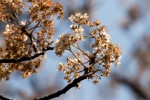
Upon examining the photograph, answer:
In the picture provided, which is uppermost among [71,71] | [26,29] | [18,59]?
[26,29]

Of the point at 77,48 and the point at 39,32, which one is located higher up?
the point at 39,32

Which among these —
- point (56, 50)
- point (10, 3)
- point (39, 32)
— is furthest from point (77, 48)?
point (10, 3)

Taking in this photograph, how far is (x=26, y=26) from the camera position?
337 cm

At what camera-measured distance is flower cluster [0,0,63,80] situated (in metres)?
3.35

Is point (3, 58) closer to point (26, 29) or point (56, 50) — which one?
point (26, 29)

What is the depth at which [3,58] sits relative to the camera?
11.4ft

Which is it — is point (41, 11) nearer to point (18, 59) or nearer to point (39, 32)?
point (39, 32)

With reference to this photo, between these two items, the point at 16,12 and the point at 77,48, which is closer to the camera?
the point at 77,48

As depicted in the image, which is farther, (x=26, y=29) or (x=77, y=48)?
(x=26, y=29)

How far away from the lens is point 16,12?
3.42 metres

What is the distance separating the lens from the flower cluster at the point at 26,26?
11.0 feet

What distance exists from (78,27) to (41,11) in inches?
14.5

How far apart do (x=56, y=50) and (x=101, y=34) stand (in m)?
0.41

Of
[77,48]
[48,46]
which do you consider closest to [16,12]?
[48,46]
